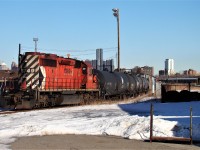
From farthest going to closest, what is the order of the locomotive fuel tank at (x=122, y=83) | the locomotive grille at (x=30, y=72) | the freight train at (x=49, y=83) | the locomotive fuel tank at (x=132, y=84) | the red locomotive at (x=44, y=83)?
1. the locomotive fuel tank at (x=132, y=84)
2. the locomotive fuel tank at (x=122, y=83)
3. the locomotive grille at (x=30, y=72)
4. the freight train at (x=49, y=83)
5. the red locomotive at (x=44, y=83)

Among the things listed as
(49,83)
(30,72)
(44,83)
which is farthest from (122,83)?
(30,72)

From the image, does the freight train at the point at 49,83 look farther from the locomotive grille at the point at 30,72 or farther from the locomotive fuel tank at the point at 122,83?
the locomotive fuel tank at the point at 122,83

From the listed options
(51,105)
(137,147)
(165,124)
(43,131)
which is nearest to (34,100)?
(51,105)

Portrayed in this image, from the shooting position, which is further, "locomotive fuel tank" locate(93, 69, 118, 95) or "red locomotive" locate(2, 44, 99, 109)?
"locomotive fuel tank" locate(93, 69, 118, 95)

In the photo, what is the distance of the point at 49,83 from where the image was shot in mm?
24547

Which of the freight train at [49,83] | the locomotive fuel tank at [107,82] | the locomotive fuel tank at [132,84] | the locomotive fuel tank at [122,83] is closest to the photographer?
the freight train at [49,83]

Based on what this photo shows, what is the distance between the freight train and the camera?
883 inches

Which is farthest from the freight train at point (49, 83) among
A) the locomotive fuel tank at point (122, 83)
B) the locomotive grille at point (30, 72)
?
the locomotive fuel tank at point (122, 83)

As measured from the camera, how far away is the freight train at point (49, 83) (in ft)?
73.6

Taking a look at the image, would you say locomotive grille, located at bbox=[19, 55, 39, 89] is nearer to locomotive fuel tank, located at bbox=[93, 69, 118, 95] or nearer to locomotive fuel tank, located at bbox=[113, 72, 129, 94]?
locomotive fuel tank, located at bbox=[93, 69, 118, 95]

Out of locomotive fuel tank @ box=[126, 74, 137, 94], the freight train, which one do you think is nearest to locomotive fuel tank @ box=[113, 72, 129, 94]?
locomotive fuel tank @ box=[126, 74, 137, 94]

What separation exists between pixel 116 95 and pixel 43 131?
925 inches

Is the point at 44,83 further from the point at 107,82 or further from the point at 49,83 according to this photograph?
the point at 107,82

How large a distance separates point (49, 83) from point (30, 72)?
→ 62.8 inches
